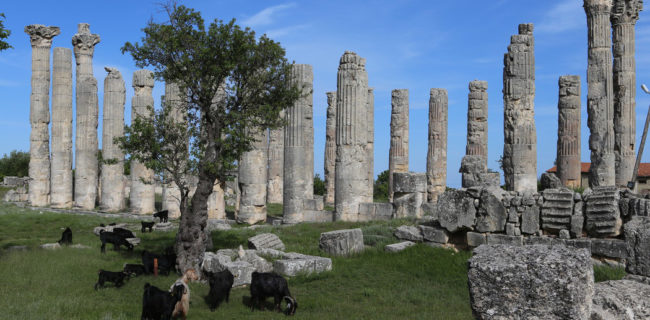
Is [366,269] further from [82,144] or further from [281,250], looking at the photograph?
[82,144]

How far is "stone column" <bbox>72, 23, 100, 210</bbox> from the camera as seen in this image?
33625 millimetres

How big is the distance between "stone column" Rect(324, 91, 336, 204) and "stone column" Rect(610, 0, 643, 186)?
691 inches

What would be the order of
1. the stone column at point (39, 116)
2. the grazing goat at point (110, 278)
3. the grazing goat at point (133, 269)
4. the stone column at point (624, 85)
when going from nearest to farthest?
the grazing goat at point (110, 278) → the grazing goat at point (133, 269) → the stone column at point (624, 85) → the stone column at point (39, 116)

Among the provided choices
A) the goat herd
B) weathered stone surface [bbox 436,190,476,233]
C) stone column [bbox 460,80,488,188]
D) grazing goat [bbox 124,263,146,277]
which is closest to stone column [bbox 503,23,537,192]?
weathered stone surface [bbox 436,190,476,233]

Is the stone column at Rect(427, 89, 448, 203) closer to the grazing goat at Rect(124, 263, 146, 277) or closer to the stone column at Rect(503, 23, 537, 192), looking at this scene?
the stone column at Rect(503, 23, 537, 192)

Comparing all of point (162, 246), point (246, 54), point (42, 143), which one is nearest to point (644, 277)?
point (246, 54)

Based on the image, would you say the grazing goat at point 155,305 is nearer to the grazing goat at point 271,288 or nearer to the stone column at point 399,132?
the grazing goat at point 271,288

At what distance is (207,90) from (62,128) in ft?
79.3

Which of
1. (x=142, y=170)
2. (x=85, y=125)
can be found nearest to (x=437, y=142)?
(x=142, y=170)

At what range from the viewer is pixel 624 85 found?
2769cm

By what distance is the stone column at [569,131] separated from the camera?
27.1 m

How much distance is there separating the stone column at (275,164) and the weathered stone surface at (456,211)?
16557 mm

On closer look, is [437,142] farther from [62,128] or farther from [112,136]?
[62,128]

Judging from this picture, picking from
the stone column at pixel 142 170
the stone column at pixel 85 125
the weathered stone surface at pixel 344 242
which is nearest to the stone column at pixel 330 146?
the stone column at pixel 142 170
